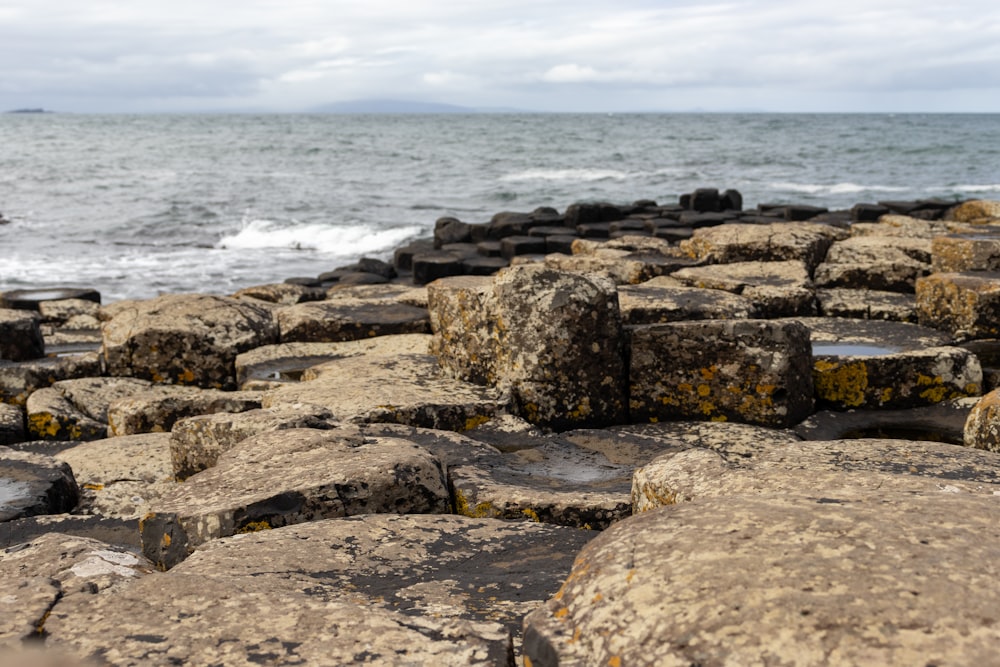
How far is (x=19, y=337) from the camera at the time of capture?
263 inches

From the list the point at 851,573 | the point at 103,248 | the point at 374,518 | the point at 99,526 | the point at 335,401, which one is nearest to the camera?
the point at 851,573

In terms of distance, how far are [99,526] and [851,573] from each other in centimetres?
279

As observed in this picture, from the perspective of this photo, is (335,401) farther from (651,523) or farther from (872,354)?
(872,354)

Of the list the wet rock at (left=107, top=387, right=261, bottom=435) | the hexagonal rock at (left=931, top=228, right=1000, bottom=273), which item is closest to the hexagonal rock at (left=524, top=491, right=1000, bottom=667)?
the wet rock at (left=107, top=387, right=261, bottom=435)

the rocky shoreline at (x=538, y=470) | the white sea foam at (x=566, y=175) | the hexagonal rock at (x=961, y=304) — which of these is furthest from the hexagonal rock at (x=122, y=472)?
the white sea foam at (x=566, y=175)

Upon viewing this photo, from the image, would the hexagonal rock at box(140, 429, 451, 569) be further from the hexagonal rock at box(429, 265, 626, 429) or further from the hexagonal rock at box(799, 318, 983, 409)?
the hexagonal rock at box(799, 318, 983, 409)

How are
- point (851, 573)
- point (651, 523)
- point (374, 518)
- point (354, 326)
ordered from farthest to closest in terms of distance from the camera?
point (354, 326) → point (374, 518) → point (651, 523) → point (851, 573)

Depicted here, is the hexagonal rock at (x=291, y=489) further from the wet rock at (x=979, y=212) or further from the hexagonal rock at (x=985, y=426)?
the wet rock at (x=979, y=212)

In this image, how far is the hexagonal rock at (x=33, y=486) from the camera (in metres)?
A: 3.53

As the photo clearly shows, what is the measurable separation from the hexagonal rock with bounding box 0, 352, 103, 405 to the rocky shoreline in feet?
0.06

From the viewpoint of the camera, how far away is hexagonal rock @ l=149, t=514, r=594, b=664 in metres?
2.09

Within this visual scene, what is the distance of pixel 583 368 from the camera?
4.17 metres

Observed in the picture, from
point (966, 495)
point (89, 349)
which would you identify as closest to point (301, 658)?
point (966, 495)

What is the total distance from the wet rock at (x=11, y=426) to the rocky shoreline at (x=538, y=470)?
0.05 feet
